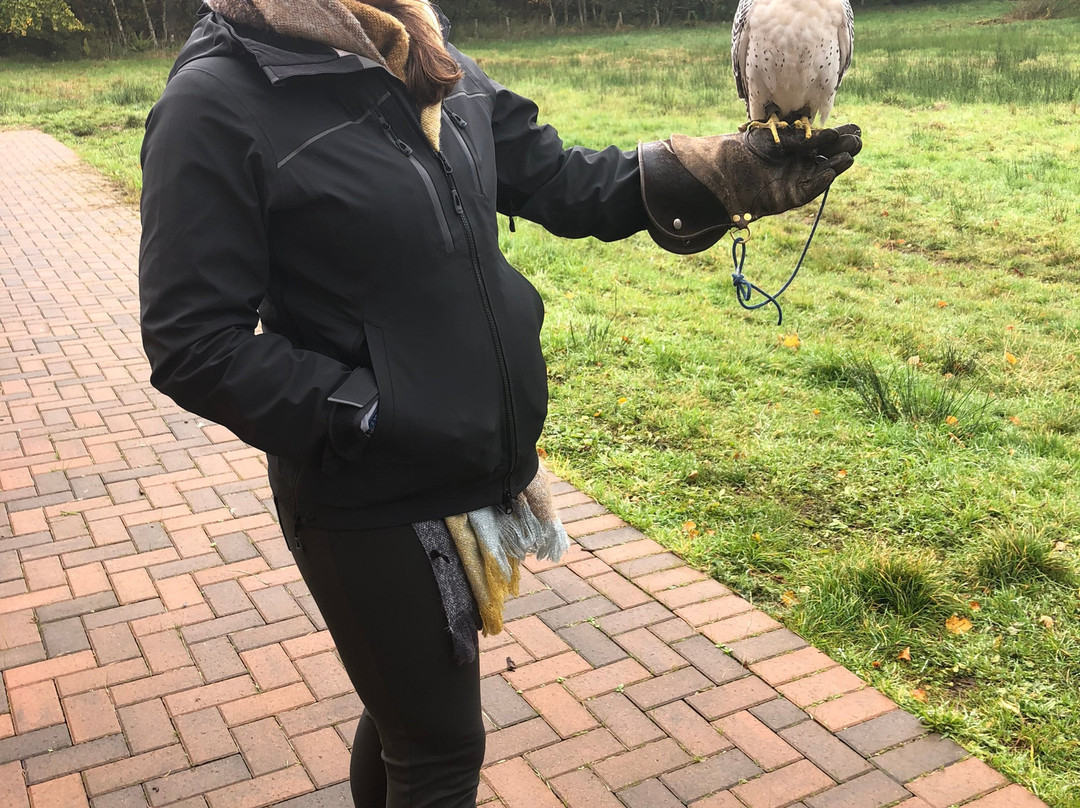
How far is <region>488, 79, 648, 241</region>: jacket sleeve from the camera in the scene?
2273 mm

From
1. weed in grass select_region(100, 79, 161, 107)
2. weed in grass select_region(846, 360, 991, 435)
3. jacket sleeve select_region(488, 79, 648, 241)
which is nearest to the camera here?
jacket sleeve select_region(488, 79, 648, 241)

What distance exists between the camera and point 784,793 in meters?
2.78

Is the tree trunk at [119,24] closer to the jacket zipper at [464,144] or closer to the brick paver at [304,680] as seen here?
the brick paver at [304,680]

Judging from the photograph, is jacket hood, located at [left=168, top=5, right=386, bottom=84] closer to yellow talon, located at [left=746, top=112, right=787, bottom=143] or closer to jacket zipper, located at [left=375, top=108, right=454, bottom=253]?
jacket zipper, located at [left=375, top=108, right=454, bottom=253]

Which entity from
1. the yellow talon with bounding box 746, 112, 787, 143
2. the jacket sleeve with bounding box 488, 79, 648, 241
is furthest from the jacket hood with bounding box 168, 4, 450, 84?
the yellow talon with bounding box 746, 112, 787, 143

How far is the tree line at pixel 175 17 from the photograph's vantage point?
3325 centimetres

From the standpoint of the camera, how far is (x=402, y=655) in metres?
1.87

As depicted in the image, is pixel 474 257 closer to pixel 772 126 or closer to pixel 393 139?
pixel 393 139

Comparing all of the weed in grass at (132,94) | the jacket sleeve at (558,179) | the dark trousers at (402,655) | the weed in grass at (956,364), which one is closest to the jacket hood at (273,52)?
the jacket sleeve at (558,179)

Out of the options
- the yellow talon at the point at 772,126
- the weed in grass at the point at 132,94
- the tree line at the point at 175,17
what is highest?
the yellow talon at the point at 772,126

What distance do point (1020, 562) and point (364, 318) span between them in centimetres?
288

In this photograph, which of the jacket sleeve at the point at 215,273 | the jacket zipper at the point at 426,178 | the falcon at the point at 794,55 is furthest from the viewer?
the falcon at the point at 794,55

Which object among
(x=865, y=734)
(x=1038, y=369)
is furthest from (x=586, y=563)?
(x=1038, y=369)

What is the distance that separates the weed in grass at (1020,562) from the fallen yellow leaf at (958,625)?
0.91 feet
